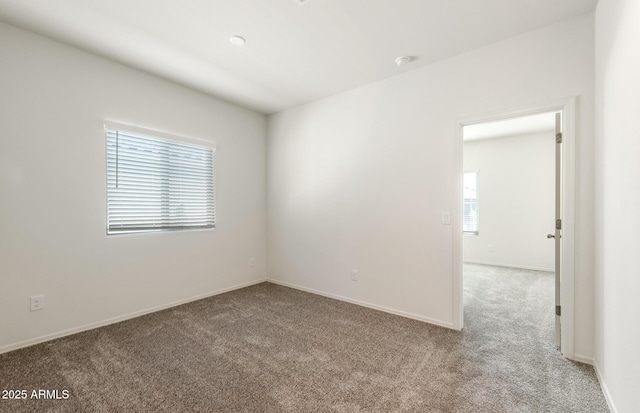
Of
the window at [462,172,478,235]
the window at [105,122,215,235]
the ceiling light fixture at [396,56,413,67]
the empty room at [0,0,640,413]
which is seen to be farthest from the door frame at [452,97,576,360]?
the window at [462,172,478,235]

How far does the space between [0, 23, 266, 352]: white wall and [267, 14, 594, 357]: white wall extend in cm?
139

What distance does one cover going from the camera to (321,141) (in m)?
3.86

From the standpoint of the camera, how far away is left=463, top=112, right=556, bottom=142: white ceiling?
4652 mm

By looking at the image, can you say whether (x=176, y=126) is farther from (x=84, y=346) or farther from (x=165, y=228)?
(x=84, y=346)

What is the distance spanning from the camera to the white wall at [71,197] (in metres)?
2.34

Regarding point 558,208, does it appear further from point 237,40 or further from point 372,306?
point 237,40

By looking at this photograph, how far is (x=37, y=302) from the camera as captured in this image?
245 cm

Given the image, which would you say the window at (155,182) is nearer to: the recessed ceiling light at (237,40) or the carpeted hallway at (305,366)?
the carpeted hallway at (305,366)

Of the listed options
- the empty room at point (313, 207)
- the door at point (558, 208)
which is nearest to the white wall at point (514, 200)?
the empty room at point (313, 207)

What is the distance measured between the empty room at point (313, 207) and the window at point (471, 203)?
230 cm

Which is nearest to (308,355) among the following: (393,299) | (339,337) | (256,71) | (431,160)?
(339,337)

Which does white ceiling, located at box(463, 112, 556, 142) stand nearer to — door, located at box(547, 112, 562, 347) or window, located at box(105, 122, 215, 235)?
door, located at box(547, 112, 562, 347)

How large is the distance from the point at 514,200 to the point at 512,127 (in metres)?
1.49

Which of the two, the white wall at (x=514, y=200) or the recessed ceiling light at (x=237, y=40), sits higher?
the recessed ceiling light at (x=237, y=40)
